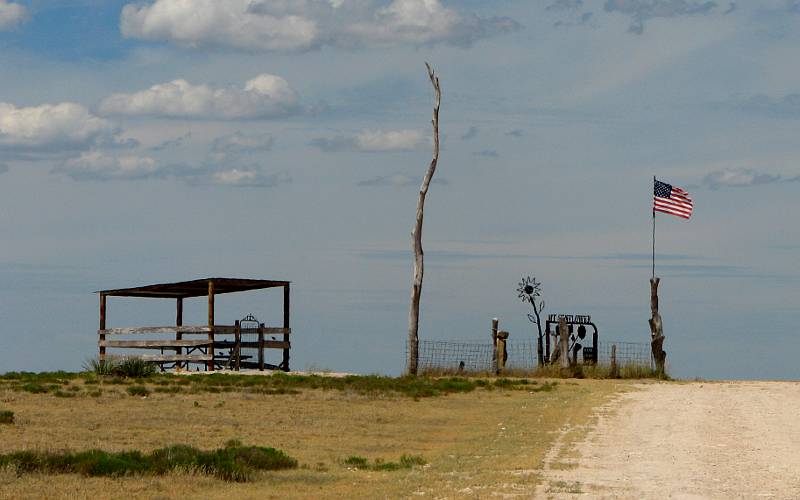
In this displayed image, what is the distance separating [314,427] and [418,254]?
18846mm

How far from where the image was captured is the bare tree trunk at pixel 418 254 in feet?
125

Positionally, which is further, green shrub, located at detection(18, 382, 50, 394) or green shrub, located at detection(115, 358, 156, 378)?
green shrub, located at detection(115, 358, 156, 378)

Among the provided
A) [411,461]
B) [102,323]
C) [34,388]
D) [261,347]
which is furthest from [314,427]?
[102,323]

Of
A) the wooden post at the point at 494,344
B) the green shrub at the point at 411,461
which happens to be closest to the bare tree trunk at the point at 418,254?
the wooden post at the point at 494,344

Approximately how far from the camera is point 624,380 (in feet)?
114

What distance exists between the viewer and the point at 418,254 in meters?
39.2

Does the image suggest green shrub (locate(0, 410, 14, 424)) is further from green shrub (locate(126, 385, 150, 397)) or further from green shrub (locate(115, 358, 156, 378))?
green shrub (locate(115, 358, 156, 378))

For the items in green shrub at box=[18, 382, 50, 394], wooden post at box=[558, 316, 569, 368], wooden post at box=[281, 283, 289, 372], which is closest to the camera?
green shrub at box=[18, 382, 50, 394]

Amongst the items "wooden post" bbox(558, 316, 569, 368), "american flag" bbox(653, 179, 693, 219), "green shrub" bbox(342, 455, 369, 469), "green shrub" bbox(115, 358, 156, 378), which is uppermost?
"american flag" bbox(653, 179, 693, 219)

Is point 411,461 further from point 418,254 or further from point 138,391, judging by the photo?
point 418,254

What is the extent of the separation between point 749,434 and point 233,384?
15.1 m

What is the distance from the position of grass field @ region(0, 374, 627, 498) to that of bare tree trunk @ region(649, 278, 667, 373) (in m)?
4.58

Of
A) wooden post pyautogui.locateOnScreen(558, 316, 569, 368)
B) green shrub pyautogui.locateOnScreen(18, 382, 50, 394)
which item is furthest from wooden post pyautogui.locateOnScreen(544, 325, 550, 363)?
green shrub pyautogui.locateOnScreen(18, 382, 50, 394)

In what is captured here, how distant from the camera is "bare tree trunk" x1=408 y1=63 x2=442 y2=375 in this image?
38062 mm
